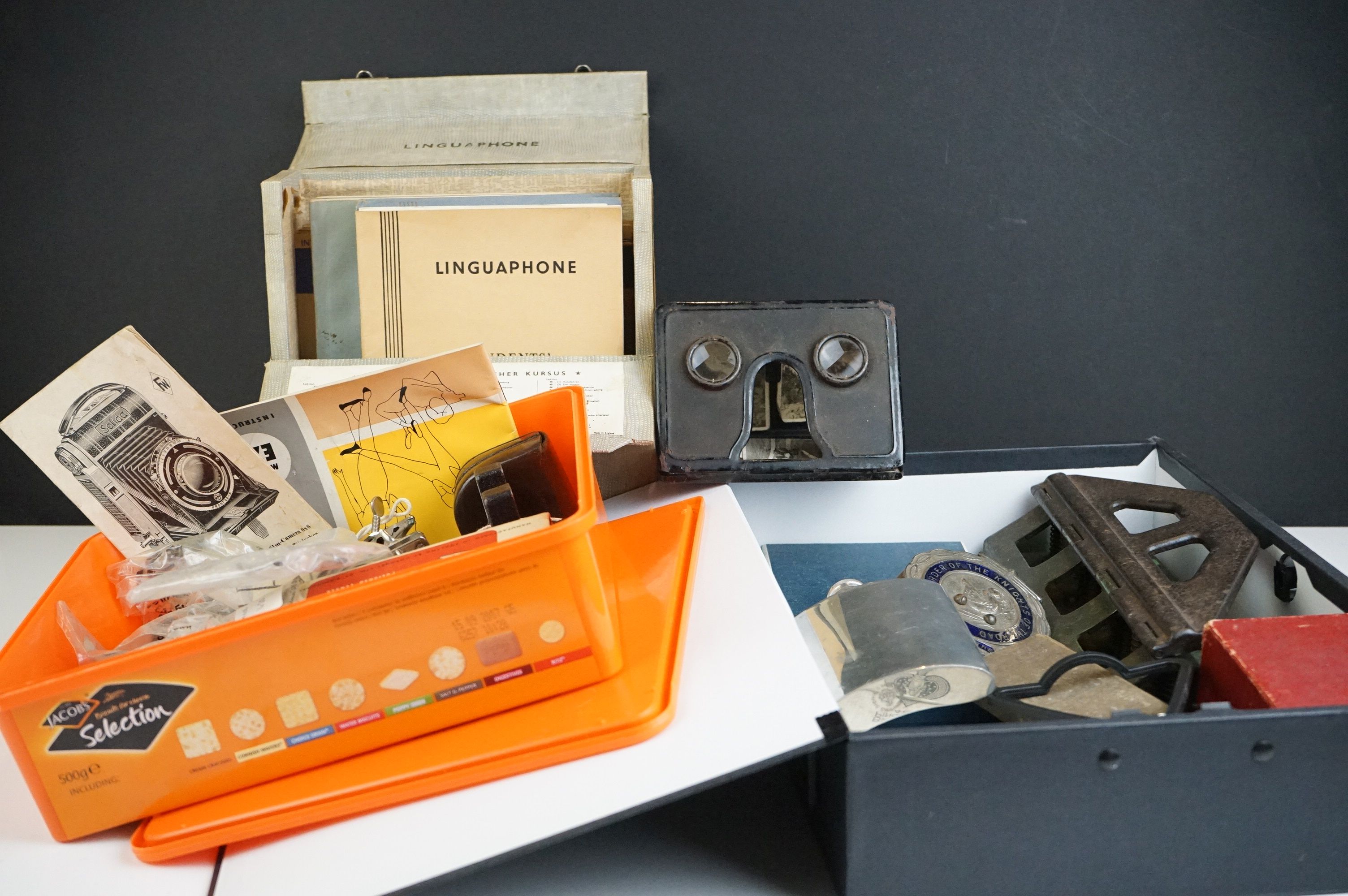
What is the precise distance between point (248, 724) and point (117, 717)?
0.08 metres

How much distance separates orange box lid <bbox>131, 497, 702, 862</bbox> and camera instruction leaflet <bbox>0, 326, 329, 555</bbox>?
0.22 m

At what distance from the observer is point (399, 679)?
2.03 ft

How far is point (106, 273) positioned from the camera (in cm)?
144

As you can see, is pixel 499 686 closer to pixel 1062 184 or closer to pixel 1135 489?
pixel 1135 489

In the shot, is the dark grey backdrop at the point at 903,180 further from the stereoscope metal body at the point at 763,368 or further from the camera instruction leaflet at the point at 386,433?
the camera instruction leaflet at the point at 386,433

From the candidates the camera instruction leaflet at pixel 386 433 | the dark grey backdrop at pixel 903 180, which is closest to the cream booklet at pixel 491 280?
the camera instruction leaflet at pixel 386 433

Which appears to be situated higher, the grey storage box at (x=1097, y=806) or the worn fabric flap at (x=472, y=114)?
the worn fabric flap at (x=472, y=114)

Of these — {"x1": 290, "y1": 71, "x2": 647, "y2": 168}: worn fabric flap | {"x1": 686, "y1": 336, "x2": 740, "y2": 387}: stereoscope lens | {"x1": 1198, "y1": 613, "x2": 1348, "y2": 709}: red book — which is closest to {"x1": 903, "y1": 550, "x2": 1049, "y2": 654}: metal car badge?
{"x1": 1198, "y1": 613, "x2": 1348, "y2": 709}: red book

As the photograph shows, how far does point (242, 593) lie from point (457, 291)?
49cm

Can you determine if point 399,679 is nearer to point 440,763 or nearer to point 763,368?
point 440,763

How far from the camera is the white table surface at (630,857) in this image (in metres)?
0.61

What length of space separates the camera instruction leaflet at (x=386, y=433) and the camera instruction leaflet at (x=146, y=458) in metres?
0.04

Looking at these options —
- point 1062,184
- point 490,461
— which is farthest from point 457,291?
point 1062,184

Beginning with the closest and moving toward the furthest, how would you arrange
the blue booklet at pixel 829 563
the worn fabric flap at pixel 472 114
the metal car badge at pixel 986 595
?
the metal car badge at pixel 986 595 < the blue booklet at pixel 829 563 < the worn fabric flap at pixel 472 114
